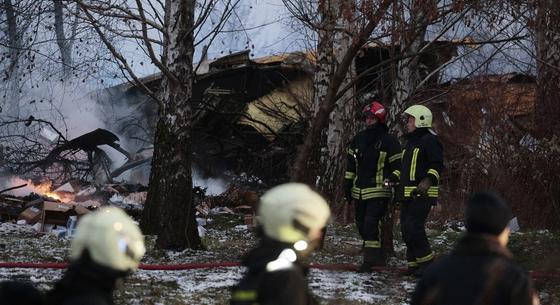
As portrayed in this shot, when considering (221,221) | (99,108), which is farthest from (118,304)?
(99,108)

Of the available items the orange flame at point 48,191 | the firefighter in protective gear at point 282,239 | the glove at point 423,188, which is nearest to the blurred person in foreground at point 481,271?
the firefighter in protective gear at point 282,239

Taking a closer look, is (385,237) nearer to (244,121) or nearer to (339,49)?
(339,49)

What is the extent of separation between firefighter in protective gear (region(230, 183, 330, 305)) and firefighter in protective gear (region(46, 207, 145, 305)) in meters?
0.46

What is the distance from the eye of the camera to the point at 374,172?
8227mm

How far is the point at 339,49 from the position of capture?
43.1ft

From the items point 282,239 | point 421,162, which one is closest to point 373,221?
point 421,162

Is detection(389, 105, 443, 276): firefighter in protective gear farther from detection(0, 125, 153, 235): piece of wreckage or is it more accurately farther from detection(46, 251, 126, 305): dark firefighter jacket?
detection(0, 125, 153, 235): piece of wreckage

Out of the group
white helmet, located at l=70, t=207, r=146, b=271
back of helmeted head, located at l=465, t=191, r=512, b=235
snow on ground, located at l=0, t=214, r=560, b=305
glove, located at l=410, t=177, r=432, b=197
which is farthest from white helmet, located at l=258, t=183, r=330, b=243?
glove, located at l=410, t=177, r=432, b=197

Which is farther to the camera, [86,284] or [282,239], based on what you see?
[282,239]

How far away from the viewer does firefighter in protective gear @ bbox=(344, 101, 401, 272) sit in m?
8.17

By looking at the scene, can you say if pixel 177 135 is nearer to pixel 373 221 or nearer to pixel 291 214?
pixel 373 221

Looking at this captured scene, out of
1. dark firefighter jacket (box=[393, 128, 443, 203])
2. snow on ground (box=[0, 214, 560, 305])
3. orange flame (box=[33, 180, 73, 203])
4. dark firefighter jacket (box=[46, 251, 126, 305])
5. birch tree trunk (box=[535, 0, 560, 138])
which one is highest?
birch tree trunk (box=[535, 0, 560, 138])

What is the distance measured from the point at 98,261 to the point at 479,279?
1.50 m

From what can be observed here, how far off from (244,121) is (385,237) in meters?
11.4
